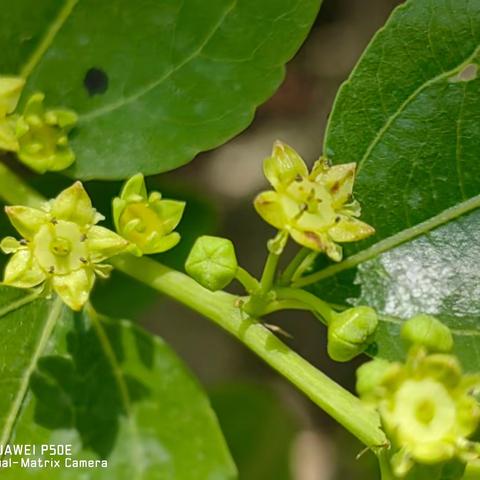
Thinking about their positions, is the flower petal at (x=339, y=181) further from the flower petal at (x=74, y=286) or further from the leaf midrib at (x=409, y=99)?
the flower petal at (x=74, y=286)

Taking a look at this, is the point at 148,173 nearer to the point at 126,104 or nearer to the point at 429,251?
the point at 126,104

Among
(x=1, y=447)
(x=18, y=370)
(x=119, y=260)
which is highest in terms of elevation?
(x=119, y=260)

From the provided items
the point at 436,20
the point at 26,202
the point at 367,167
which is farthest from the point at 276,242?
the point at 26,202

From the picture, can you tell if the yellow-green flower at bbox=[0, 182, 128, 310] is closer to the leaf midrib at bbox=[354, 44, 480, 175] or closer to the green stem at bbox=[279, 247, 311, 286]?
the green stem at bbox=[279, 247, 311, 286]

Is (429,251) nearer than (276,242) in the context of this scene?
No

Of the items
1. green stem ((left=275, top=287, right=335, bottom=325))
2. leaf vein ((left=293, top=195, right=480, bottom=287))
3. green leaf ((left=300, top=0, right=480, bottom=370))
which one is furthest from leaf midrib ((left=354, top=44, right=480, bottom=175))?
green stem ((left=275, top=287, right=335, bottom=325))

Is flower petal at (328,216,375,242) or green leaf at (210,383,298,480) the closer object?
flower petal at (328,216,375,242)

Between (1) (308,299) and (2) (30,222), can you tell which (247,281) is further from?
(2) (30,222)
